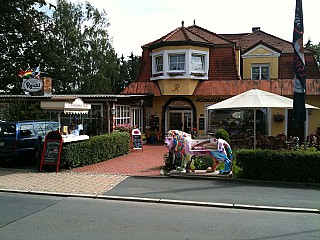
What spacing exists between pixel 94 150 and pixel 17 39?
27.0 metres

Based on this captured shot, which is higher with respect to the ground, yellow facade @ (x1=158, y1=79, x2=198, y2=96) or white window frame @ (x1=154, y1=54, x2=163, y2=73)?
white window frame @ (x1=154, y1=54, x2=163, y2=73)

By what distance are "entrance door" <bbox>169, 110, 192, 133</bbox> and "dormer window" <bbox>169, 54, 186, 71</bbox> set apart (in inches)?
116

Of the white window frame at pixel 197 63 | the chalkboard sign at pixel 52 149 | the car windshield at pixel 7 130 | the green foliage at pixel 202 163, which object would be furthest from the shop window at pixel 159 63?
the chalkboard sign at pixel 52 149

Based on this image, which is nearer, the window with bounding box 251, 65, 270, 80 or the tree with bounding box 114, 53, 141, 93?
the window with bounding box 251, 65, 270, 80

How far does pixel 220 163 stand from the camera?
35.5 feet

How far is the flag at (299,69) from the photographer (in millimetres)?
10490

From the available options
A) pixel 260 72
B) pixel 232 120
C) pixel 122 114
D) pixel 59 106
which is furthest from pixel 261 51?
pixel 59 106

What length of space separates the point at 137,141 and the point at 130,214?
10097 mm

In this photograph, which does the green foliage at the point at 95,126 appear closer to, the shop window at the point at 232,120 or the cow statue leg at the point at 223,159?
the shop window at the point at 232,120

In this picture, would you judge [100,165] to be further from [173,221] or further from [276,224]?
[276,224]

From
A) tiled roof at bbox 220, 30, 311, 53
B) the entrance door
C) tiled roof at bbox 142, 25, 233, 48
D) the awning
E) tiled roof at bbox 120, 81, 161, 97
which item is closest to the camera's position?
the awning

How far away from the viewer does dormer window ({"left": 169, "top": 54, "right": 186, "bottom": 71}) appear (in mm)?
21372

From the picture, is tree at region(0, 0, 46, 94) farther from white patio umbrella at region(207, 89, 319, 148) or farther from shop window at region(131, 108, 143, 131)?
white patio umbrella at region(207, 89, 319, 148)

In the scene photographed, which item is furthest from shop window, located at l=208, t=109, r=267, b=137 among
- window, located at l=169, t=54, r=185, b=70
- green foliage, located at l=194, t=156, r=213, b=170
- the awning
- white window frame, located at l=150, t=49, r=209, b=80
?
the awning
